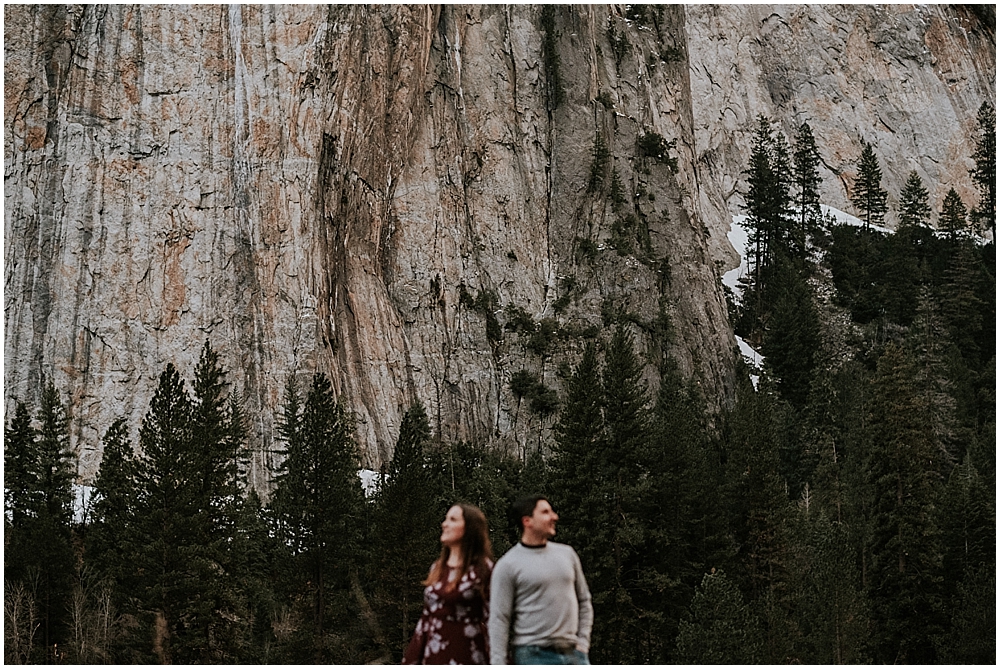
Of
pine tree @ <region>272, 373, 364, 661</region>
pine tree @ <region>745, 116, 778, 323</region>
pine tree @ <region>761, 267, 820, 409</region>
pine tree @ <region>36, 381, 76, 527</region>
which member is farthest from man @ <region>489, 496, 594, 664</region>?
pine tree @ <region>745, 116, 778, 323</region>

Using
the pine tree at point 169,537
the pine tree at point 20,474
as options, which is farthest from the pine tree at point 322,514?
the pine tree at point 20,474

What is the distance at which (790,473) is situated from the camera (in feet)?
161

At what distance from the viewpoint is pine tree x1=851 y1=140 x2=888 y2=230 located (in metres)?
83.1

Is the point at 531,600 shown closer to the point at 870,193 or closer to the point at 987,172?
the point at 870,193

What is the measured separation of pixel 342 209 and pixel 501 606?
152 feet

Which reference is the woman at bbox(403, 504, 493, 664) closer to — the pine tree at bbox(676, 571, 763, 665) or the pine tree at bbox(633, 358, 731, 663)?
the pine tree at bbox(676, 571, 763, 665)

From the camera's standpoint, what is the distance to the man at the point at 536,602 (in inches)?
311

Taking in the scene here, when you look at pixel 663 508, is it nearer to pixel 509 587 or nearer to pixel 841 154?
pixel 509 587

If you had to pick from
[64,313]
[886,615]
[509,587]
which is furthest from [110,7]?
[509,587]

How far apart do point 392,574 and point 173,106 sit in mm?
27041

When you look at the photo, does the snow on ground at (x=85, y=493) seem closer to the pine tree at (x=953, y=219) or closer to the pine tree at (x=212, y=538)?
the pine tree at (x=212, y=538)

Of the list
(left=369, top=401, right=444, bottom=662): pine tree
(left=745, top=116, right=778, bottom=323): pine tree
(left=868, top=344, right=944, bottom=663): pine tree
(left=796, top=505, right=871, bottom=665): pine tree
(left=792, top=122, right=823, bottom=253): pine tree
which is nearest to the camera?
(left=796, top=505, right=871, bottom=665): pine tree

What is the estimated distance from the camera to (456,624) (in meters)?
8.22

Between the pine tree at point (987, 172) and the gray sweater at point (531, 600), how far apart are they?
256ft
